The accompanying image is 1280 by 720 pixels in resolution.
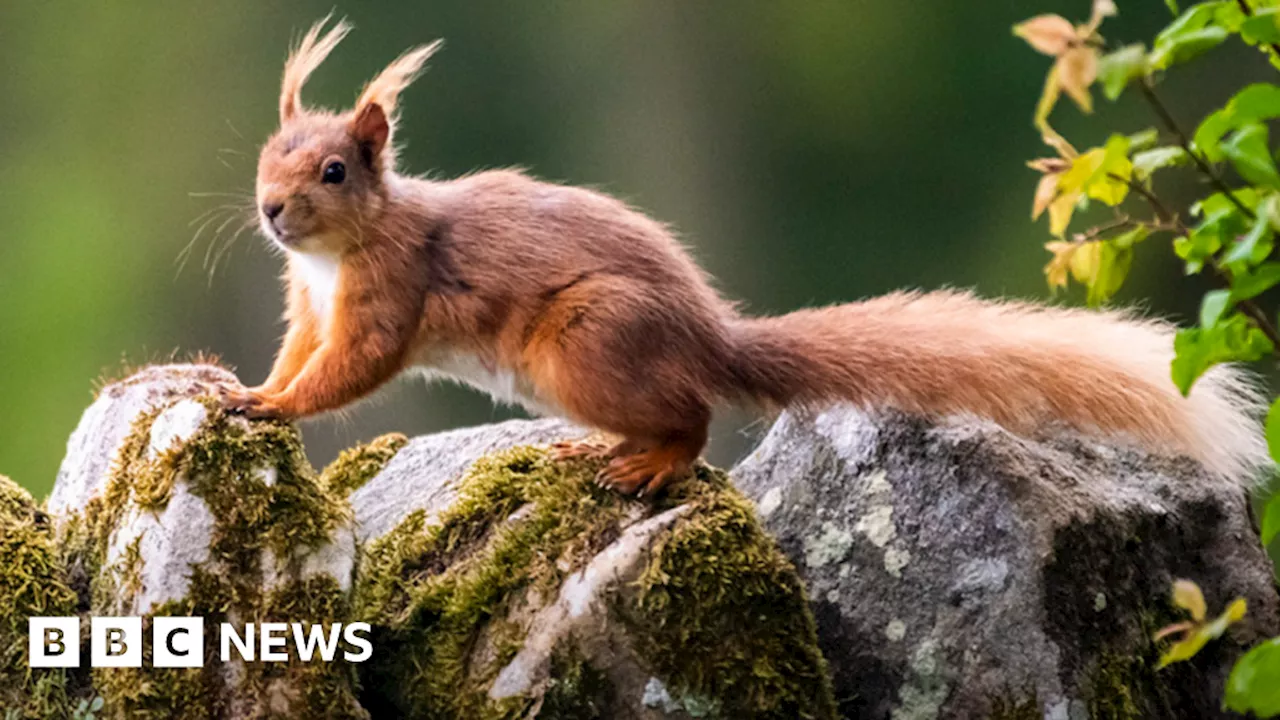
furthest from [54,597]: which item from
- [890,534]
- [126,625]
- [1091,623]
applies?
[1091,623]

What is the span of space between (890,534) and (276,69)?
2.59m

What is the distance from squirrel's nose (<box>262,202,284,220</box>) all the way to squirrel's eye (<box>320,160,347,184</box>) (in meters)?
0.08

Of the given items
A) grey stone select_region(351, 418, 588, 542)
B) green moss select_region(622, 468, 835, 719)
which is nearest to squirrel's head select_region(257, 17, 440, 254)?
grey stone select_region(351, 418, 588, 542)

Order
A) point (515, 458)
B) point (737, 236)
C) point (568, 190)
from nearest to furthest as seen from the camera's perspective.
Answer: point (515, 458)
point (568, 190)
point (737, 236)

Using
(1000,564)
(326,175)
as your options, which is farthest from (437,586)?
(1000,564)

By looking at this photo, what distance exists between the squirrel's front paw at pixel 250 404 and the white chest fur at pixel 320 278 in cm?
22

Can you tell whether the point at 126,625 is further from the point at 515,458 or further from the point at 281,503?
the point at 515,458

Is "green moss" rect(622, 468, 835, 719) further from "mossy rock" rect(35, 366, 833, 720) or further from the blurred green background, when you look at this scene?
the blurred green background

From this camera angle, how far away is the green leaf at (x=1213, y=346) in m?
1.10

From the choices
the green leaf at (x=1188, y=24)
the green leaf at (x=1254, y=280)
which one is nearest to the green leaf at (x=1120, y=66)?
the green leaf at (x=1188, y=24)

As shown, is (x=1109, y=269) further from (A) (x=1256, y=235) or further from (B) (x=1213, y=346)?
(A) (x=1256, y=235)

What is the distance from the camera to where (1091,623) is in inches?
75.5

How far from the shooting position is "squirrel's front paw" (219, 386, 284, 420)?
2.01 m

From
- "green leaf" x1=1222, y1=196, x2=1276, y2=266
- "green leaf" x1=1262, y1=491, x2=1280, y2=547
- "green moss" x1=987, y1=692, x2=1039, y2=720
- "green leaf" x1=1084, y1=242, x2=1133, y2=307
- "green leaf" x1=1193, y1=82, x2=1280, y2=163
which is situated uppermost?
"green leaf" x1=1193, y1=82, x2=1280, y2=163
